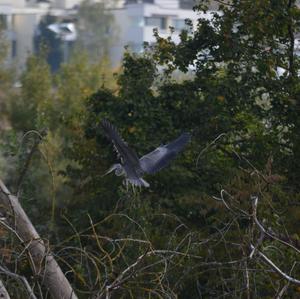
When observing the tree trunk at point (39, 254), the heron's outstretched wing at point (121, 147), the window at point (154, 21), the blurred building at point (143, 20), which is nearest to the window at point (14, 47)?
the blurred building at point (143, 20)

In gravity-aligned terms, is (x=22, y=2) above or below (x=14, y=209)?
below

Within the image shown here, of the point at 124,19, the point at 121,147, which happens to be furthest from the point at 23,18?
the point at 121,147

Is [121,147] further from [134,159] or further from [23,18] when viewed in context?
[23,18]

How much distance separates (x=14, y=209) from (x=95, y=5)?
4661cm

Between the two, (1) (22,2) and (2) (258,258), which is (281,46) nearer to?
(2) (258,258)

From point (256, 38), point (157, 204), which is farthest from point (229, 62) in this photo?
point (157, 204)

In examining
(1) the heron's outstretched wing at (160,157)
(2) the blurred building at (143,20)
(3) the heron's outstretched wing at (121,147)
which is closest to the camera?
(3) the heron's outstretched wing at (121,147)

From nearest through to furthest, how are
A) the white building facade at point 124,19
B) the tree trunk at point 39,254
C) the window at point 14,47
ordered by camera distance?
1. the tree trunk at point 39,254
2. the window at point 14,47
3. the white building facade at point 124,19

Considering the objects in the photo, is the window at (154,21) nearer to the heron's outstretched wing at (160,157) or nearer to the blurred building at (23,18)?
the blurred building at (23,18)

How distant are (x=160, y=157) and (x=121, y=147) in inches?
36.5

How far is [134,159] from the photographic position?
6949mm

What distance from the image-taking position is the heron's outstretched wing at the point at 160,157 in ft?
24.2

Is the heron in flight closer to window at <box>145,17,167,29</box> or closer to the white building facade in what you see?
the white building facade

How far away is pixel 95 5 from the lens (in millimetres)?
Result: 50906
